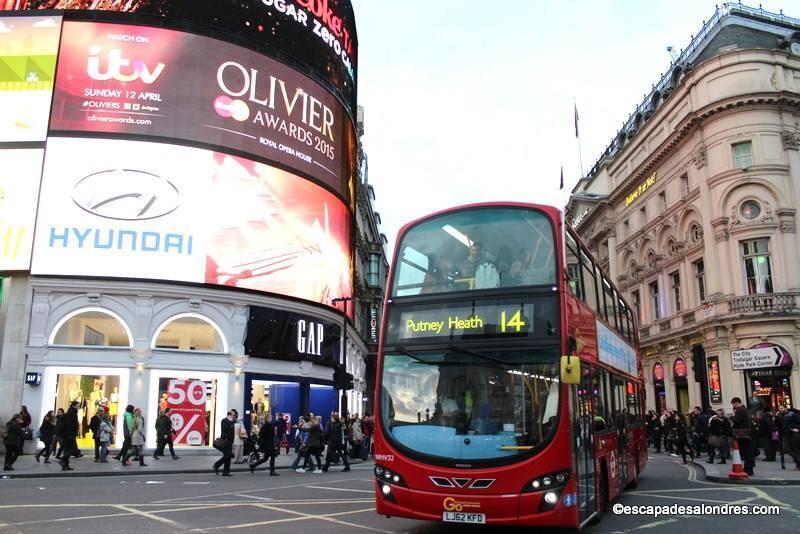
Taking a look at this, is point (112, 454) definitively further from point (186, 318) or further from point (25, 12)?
point (25, 12)

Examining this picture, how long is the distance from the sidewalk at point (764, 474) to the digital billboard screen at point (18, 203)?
23791 millimetres

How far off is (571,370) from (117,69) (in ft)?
83.3

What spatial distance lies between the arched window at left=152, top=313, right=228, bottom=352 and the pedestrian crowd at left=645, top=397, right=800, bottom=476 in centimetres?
1781

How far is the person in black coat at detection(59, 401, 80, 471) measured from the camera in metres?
18.6

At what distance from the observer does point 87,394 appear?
82.8 feet

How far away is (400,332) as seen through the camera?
8.77 meters

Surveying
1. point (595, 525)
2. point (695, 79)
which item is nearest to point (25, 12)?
point (595, 525)

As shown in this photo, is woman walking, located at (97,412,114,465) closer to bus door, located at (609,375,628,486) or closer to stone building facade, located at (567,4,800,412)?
bus door, located at (609,375,628,486)

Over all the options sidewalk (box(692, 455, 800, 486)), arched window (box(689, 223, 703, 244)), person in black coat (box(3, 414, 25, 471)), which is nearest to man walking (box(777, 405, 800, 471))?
sidewalk (box(692, 455, 800, 486))

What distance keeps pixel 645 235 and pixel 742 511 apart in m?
37.7

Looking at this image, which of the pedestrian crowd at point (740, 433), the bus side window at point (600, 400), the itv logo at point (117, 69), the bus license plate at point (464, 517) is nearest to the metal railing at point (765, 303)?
the pedestrian crowd at point (740, 433)

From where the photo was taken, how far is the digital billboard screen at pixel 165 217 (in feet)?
83.4

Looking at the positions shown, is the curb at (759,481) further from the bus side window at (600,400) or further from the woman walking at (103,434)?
the woman walking at (103,434)

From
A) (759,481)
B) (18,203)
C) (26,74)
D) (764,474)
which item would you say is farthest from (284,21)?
(759,481)
